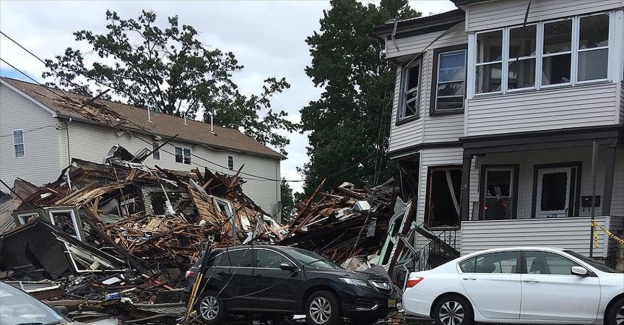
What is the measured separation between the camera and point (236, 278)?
469 inches

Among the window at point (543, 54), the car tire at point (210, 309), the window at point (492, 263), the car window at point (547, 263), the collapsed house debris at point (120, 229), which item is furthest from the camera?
the collapsed house debris at point (120, 229)

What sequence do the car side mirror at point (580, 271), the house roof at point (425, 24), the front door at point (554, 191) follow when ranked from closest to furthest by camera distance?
the car side mirror at point (580, 271) < the front door at point (554, 191) < the house roof at point (425, 24)

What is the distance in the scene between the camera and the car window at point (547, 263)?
30.3 feet

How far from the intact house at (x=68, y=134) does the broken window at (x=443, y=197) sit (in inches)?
417

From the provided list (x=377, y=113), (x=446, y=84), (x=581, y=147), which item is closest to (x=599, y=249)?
(x=581, y=147)

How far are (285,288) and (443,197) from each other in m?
7.49

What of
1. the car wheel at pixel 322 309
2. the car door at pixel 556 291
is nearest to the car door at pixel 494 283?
the car door at pixel 556 291

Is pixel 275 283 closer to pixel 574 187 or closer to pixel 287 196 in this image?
pixel 574 187

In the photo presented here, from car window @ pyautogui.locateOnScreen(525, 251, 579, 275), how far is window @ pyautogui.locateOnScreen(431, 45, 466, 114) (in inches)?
288

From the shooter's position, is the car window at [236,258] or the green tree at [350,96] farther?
the green tree at [350,96]

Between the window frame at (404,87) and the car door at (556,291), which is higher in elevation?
the window frame at (404,87)

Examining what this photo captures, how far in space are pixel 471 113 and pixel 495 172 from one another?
6.85 ft

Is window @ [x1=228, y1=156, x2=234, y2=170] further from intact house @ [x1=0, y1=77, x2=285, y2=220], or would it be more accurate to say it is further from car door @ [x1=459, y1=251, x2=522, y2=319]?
car door @ [x1=459, y1=251, x2=522, y2=319]

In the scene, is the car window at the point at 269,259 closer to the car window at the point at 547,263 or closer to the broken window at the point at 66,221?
the car window at the point at 547,263
